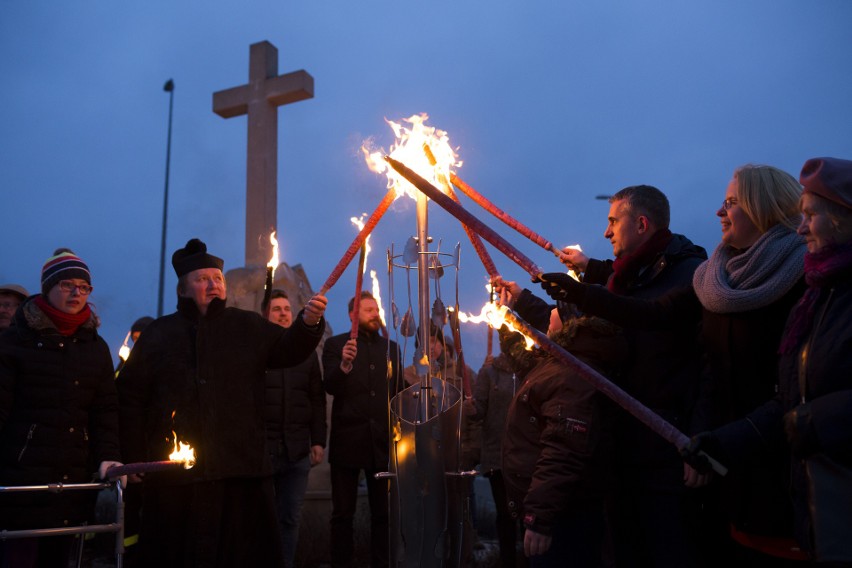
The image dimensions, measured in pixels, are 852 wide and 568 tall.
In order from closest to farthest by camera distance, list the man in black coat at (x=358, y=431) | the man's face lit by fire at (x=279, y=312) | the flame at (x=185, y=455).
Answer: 1. the flame at (x=185, y=455)
2. the man in black coat at (x=358, y=431)
3. the man's face lit by fire at (x=279, y=312)

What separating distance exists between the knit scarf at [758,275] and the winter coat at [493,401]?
13.7 feet

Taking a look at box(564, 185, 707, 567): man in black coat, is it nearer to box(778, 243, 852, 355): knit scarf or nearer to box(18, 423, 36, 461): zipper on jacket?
box(778, 243, 852, 355): knit scarf

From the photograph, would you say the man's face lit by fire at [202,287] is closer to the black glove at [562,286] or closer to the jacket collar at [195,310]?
the jacket collar at [195,310]

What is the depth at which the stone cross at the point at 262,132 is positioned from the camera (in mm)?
9789

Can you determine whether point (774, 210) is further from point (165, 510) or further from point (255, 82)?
point (255, 82)

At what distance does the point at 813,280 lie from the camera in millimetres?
2457

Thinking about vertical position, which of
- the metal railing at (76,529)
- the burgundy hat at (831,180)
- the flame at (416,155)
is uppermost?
the flame at (416,155)

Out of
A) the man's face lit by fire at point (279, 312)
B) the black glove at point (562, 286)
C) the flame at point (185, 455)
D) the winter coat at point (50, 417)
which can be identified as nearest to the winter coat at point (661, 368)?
the black glove at point (562, 286)

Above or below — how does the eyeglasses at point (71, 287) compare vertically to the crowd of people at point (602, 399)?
above

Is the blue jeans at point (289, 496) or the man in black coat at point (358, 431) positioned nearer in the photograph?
the man in black coat at point (358, 431)

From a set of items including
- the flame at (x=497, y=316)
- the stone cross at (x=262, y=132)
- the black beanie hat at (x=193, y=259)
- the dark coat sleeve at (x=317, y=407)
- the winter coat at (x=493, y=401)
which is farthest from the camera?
the stone cross at (x=262, y=132)

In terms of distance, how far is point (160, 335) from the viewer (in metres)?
4.67

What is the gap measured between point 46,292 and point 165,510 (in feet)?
4.82

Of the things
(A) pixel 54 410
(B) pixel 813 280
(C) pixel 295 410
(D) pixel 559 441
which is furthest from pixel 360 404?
(B) pixel 813 280
